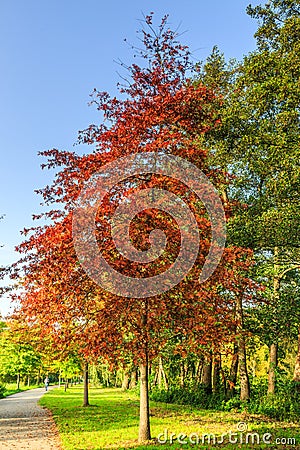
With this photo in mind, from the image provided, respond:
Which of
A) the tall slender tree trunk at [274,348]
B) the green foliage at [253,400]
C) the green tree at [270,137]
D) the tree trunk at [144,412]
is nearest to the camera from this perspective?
the tree trunk at [144,412]

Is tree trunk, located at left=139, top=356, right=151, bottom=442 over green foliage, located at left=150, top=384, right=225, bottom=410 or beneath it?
over

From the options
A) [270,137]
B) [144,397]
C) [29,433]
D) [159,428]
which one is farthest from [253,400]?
[270,137]

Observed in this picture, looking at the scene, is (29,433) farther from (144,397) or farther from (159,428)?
(144,397)

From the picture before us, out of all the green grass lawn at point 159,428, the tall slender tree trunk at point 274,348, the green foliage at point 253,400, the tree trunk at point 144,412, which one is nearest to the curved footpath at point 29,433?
the green grass lawn at point 159,428

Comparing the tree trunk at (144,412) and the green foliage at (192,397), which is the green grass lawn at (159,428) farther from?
the green foliage at (192,397)

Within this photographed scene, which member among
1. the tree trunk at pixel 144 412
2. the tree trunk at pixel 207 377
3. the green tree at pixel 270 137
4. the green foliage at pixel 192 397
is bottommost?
the green foliage at pixel 192 397

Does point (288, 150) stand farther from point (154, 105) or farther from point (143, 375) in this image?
point (143, 375)

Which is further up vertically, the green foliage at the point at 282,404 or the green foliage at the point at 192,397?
the green foliage at the point at 282,404

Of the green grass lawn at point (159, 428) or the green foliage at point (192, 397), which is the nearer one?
the green grass lawn at point (159, 428)

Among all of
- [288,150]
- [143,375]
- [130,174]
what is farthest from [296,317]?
[130,174]

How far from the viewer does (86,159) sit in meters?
9.99

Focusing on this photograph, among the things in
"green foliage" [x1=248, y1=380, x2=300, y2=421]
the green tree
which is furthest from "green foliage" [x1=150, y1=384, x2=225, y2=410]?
the green tree

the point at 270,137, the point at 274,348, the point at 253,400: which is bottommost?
the point at 253,400

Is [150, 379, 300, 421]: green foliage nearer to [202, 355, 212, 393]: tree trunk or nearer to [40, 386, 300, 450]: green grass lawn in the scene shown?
[202, 355, 212, 393]: tree trunk
